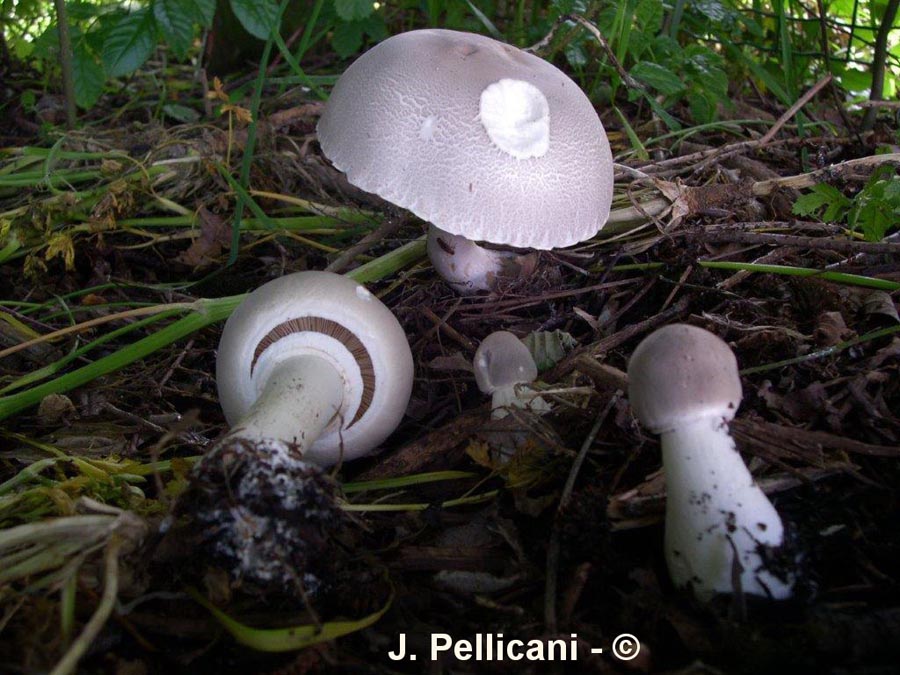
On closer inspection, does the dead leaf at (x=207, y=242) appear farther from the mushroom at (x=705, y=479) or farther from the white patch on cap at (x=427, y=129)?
the mushroom at (x=705, y=479)

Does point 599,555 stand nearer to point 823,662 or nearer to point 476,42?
point 823,662

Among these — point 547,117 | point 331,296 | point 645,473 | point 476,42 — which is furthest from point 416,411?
point 476,42

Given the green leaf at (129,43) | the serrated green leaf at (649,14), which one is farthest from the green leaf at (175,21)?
the serrated green leaf at (649,14)

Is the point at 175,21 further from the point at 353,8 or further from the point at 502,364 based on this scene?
the point at 502,364

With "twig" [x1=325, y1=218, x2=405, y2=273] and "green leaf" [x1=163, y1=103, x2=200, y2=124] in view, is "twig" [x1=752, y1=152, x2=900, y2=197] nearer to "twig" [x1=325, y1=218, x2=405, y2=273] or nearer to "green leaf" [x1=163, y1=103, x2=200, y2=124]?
"twig" [x1=325, y1=218, x2=405, y2=273]

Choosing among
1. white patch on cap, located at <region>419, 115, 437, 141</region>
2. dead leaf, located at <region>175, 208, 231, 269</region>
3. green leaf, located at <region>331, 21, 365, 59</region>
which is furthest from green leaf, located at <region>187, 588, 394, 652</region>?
green leaf, located at <region>331, 21, 365, 59</region>
